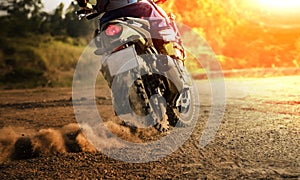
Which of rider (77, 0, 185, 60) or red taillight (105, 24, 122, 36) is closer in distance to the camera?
red taillight (105, 24, 122, 36)

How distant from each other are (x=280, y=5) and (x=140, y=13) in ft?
60.4

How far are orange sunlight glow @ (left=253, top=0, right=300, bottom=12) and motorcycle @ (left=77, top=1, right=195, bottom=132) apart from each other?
1525 centimetres

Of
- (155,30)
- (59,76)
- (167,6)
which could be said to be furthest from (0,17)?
(155,30)

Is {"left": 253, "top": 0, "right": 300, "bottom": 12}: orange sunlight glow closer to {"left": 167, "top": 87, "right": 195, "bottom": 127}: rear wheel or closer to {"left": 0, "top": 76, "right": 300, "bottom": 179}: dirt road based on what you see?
{"left": 167, "top": 87, "right": 195, "bottom": 127}: rear wheel

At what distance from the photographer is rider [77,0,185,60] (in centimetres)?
407

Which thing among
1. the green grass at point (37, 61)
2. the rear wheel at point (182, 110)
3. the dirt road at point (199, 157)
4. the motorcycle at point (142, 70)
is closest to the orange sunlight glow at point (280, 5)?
the green grass at point (37, 61)

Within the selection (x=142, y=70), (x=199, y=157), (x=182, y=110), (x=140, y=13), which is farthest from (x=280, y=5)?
(x=199, y=157)

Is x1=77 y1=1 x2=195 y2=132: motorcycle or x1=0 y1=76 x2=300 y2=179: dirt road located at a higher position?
x1=77 y1=1 x2=195 y2=132: motorcycle

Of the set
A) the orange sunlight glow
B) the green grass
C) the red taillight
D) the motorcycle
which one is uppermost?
the red taillight

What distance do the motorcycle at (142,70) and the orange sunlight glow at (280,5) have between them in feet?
50.0

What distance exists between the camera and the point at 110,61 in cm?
379

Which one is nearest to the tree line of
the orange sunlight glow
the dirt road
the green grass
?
the green grass

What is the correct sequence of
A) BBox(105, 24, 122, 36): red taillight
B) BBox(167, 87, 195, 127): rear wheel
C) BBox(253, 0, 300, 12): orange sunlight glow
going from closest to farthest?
BBox(105, 24, 122, 36): red taillight → BBox(167, 87, 195, 127): rear wheel → BBox(253, 0, 300, 12): orange sunlight glow

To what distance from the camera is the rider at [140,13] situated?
13.4 ft
